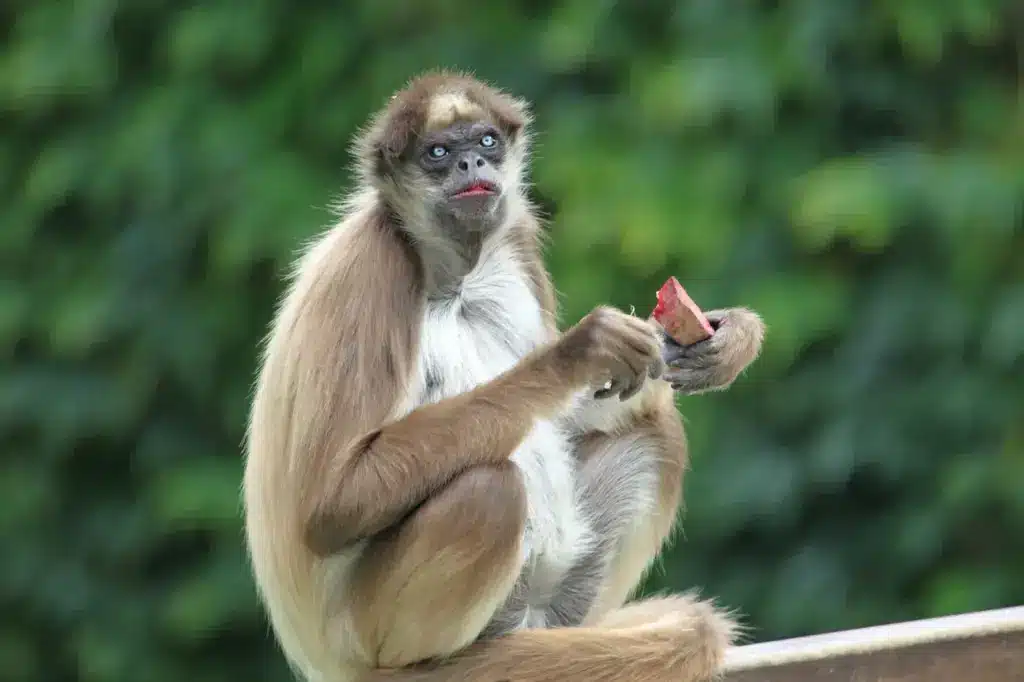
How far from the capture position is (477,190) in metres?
4.46

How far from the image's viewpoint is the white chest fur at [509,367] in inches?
173

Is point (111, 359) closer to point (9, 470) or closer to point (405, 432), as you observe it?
point (9, 470)

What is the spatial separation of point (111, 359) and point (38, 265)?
2.44ft

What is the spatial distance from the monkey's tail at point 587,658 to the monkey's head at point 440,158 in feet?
3.92

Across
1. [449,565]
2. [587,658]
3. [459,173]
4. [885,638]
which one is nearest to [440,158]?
[459,173]

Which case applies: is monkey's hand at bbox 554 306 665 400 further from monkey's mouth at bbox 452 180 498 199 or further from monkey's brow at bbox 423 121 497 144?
monkey's brow at bbox 423 121 497 144

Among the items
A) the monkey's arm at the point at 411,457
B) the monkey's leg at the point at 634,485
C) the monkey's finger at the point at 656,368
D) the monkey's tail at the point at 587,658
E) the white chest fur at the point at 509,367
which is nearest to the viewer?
the monkey's arm at the point at 411,457

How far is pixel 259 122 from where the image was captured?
859cm

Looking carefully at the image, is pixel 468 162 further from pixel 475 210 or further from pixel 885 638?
pixel 885 638

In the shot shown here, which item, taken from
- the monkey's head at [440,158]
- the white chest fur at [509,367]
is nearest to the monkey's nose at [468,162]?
the monkey's head at [440,158]

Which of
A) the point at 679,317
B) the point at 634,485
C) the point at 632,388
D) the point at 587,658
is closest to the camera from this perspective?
the point at 587,658

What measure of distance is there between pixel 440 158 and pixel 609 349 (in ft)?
2.71

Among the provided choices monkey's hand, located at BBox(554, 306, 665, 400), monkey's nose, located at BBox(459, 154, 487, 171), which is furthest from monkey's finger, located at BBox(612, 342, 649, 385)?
monkey's nose, located at BBox(459, 154, 487, 171)

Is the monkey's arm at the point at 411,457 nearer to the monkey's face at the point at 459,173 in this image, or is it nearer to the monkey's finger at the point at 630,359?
the monkey's finger at the point at 630,359
